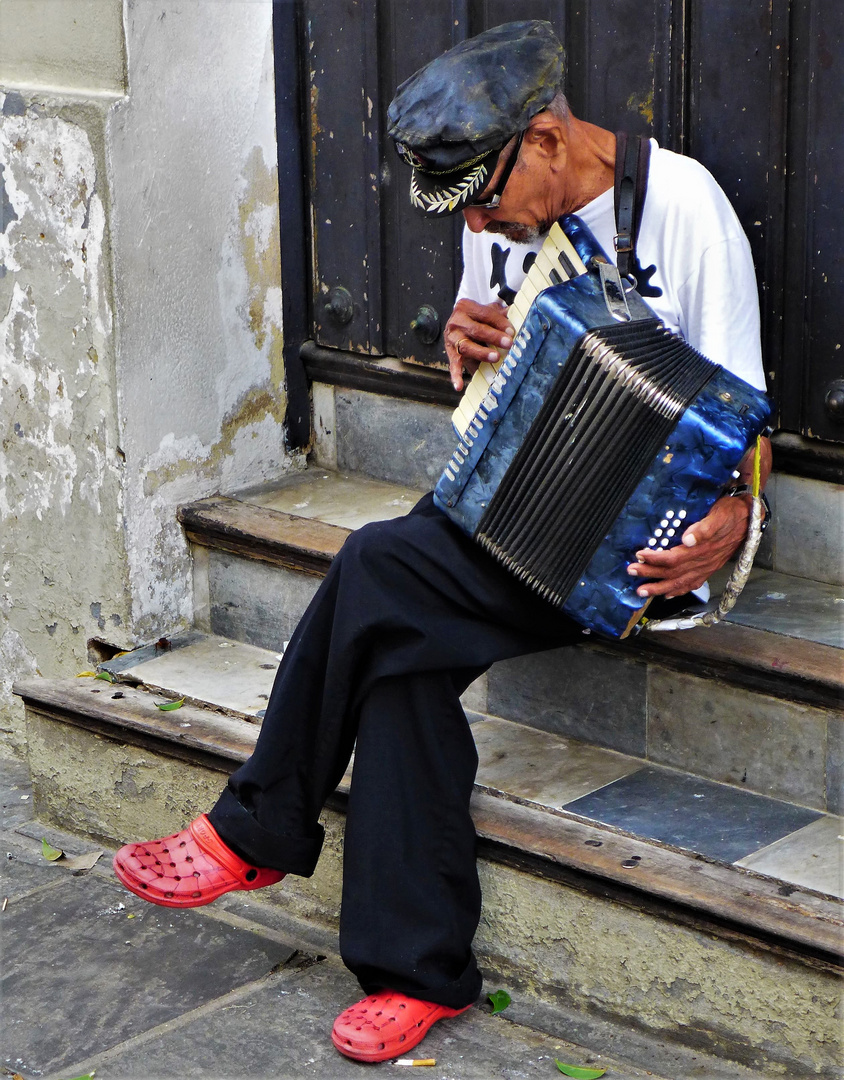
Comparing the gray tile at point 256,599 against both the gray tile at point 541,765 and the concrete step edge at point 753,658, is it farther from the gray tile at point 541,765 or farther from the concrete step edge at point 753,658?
the concrete step edge at point 753,658

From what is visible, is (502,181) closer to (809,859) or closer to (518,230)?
(518,230)

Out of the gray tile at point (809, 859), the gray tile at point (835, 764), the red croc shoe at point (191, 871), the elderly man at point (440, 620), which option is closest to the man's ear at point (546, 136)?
the elderly man at point (440, 620)

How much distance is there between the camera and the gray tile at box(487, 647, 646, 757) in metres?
3.01

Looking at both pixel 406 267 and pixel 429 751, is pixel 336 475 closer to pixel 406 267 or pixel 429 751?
pixel 406 267

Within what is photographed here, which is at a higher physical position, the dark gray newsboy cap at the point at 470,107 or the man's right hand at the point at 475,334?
the dark gray newsboy cap at the point at 470,107

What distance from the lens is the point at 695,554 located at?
2555 millimetres

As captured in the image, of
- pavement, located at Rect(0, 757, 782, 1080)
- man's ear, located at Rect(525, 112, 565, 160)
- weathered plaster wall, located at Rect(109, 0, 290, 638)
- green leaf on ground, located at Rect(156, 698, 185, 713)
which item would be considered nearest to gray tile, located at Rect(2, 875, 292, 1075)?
pavement, located at Rect(0, 757, 782, 1080)

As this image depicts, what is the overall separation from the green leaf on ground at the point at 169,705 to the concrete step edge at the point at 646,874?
0.55 feet

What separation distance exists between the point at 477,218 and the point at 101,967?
1647 millimetres

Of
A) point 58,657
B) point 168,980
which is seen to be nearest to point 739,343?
point 168,980

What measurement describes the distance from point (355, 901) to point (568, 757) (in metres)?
0.59

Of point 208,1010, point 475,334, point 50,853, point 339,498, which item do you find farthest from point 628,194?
point 50,853

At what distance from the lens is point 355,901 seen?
8.87 ft

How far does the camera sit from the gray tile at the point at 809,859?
8.32 ft
